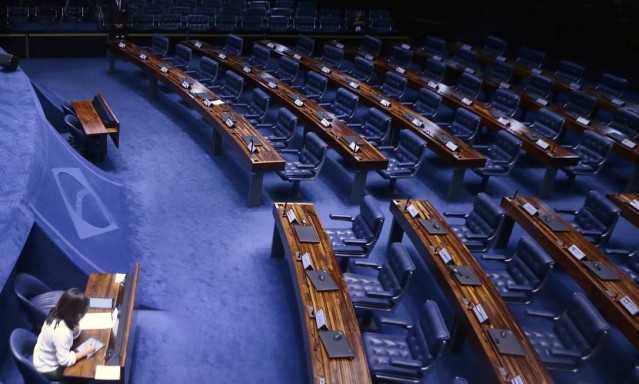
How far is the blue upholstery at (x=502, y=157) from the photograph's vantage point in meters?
8.38

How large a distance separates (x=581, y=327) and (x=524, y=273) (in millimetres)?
951

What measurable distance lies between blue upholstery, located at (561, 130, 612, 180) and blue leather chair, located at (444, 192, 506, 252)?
2430 millimetres

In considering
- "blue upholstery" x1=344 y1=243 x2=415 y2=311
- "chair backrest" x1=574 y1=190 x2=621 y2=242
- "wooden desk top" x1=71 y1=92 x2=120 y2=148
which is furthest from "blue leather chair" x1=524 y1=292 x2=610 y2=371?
"wooden desk top" x1=71 y1=92 x2=120 y2=148

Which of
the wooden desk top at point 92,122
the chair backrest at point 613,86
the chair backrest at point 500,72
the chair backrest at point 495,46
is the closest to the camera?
the wooden desk top at point 92,122

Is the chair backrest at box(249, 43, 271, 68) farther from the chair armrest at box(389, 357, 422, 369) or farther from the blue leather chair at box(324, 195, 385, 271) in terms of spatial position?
the chair armrest at box(389, 357, 422, 369)

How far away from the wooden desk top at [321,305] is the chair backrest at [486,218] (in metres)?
1.79

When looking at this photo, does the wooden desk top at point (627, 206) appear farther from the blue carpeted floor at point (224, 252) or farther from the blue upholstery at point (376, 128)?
the blue upholstery at point (376, 128)

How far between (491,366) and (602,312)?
5.50 feet

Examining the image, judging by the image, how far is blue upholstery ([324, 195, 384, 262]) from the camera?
6.23m

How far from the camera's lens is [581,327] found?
506cm

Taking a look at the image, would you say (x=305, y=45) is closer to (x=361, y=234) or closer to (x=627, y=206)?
(x=361, y=234)

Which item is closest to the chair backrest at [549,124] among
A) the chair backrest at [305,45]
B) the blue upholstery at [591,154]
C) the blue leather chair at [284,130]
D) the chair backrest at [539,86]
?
the blue upholstery at [591,154]

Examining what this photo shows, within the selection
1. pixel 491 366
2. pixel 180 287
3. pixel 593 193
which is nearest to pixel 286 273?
pixel 180 287

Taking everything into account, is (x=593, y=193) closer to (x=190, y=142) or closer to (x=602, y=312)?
(x=602, y=312)
